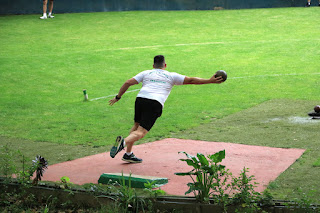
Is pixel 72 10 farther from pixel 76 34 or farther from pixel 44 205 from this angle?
pixel 44 205

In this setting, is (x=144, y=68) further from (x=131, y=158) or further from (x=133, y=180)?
(x=133, y=180)

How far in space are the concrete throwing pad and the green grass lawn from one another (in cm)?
43

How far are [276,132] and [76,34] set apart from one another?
1715 centimetres

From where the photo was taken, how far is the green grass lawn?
472 inches

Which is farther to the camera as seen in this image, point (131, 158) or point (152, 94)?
point (131, 158)

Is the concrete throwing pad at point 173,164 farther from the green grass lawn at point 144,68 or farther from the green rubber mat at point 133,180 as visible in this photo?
the green grass lawn at point 144,68

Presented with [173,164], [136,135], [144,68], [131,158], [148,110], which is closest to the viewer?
[136,135]

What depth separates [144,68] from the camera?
799 inches

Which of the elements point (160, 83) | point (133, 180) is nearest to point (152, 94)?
point (160, 83)

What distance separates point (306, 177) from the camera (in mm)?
8180

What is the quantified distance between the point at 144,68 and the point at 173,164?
11.5 m

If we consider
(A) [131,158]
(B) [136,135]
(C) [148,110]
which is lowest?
(A) [131,158]

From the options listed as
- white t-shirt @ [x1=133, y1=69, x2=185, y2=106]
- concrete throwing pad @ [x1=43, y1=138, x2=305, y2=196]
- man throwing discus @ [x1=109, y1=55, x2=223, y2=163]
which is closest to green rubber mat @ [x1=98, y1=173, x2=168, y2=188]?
concrete throwing pad @ [x1=43, y1=138, x2=305, y2=196]

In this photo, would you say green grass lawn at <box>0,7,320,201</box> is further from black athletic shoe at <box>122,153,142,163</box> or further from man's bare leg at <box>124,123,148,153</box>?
man's bare leg at <box>124,123,148,153</box>
